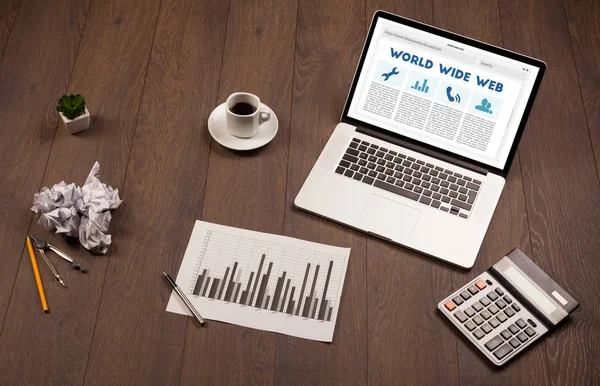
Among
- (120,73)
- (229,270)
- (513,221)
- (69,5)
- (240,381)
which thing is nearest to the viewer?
(240,381)

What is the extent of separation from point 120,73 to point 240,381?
2.58 feet

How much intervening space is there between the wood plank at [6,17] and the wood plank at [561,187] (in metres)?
1.22

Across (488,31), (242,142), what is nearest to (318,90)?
(242,142)

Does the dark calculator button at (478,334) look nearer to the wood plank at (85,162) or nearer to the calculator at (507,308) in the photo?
the calculator at (507,308)

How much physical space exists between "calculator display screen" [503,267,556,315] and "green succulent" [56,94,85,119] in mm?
907

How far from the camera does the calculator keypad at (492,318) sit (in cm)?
116

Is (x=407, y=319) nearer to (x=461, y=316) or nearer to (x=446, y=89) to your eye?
(x=461, y=316)

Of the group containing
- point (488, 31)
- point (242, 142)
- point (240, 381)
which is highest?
point (488, 31)

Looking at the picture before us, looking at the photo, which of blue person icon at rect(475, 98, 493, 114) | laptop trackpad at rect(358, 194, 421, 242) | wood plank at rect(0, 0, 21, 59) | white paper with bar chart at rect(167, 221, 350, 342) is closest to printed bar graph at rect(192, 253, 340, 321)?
white paper with bar chart at rect(167, 221, 350, 342)

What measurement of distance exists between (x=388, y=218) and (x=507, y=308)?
28 centimetres

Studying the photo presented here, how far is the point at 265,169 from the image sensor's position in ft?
4.56

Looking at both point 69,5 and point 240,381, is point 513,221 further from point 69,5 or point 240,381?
point 69,5

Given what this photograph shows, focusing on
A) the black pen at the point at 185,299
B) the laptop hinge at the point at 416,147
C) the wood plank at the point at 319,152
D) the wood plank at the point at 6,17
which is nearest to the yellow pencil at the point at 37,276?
the black pen at the point at 185,299

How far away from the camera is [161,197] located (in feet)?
4.36
